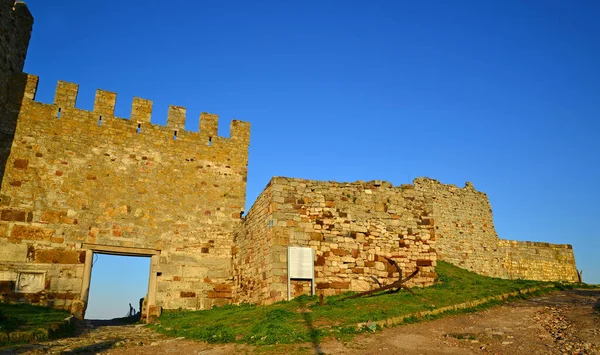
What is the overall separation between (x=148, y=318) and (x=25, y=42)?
37.2 ft

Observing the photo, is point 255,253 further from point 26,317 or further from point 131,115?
point 131,115

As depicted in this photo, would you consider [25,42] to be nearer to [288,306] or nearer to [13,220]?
[13,220]

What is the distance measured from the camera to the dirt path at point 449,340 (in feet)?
26.7

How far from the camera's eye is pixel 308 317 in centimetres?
1060

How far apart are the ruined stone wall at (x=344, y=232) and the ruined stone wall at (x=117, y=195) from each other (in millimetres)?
1901

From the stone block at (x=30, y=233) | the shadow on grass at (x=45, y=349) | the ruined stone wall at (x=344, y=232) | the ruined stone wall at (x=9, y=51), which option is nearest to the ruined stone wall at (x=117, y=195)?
the stone block at (x=30, y=233)

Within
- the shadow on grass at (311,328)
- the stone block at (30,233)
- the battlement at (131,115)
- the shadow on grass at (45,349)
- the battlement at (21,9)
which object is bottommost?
the shadow on grass at (45,349)

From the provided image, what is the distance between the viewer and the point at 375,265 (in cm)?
1467

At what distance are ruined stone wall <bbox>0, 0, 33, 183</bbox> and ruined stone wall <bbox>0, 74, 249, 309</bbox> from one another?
34cm

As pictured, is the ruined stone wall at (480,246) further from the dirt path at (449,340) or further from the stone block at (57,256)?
the stone block at (57,256)

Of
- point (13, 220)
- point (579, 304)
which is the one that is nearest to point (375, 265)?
point (579, 304)

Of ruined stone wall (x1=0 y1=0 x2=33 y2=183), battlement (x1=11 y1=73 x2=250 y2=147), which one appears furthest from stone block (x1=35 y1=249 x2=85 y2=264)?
battlement (x1=11 y1=73 x2=250 y2=147)

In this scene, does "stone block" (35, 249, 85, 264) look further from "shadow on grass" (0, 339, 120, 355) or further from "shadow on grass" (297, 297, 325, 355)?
"shadow on grass" (297, 297, 325, 355)

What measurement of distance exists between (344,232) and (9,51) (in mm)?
13414
